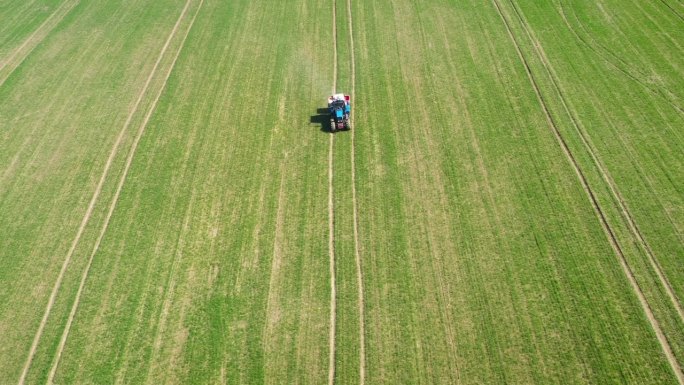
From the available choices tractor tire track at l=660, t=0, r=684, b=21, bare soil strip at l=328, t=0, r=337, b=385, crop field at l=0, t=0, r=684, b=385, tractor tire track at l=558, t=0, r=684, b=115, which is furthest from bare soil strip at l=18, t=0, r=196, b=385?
tractor tire track at l=660, t=0, r=684, b=21

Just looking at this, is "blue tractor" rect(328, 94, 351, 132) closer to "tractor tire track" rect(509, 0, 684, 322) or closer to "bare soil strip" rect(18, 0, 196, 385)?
"bare soil strip" rect(18, 0, 196, 385)

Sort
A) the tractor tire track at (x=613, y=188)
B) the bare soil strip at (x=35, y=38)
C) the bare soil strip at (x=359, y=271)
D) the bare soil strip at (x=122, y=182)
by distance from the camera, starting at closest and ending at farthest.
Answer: the bare soil strip at (x=359, y=271) < the bare soil strip at (x=122, y=182) < the tractor tire track at (x=613, y=188) < the bare soil strip at (x=35, y=38)

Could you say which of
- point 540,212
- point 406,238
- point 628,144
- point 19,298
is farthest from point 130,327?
point 628,144

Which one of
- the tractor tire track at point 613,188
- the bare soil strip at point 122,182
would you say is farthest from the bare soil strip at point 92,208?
the tractor tire track at point 613,188

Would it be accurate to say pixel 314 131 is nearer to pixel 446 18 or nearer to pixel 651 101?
pixel 446 18

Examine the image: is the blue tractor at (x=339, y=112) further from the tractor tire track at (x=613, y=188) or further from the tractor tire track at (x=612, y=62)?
the tractor tire track at (x=612, y=62)

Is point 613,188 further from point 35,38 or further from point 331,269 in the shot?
point 35,38
